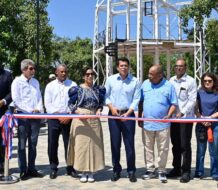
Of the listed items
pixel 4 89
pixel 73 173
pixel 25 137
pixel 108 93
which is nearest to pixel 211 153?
pixel 108 93

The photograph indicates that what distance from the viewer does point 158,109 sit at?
7320mm

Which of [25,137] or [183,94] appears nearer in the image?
[183,94]

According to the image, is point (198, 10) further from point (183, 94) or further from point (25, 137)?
point (25, 137)

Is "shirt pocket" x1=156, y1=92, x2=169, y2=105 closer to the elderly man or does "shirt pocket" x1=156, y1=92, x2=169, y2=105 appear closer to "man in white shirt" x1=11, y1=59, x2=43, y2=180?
"man in white shirt" x1=11, y1=59, x2=43, y2=180

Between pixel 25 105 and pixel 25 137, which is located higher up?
pixel 25 105

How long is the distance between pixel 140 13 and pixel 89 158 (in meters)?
21.6

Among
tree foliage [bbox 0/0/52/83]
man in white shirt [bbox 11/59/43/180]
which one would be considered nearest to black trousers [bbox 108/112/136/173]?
man in white shirt [bbox 11/59/43/180]

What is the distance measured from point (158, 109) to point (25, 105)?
2.28 meters

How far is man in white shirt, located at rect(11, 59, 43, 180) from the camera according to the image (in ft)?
24.7

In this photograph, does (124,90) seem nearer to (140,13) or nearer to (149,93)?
(149,93)

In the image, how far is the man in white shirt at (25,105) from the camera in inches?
296

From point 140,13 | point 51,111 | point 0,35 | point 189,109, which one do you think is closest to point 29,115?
point 51,111

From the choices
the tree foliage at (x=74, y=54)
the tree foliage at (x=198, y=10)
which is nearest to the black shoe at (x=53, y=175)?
the tree foliage at (x=198, y=10)

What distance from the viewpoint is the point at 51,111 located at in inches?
304
